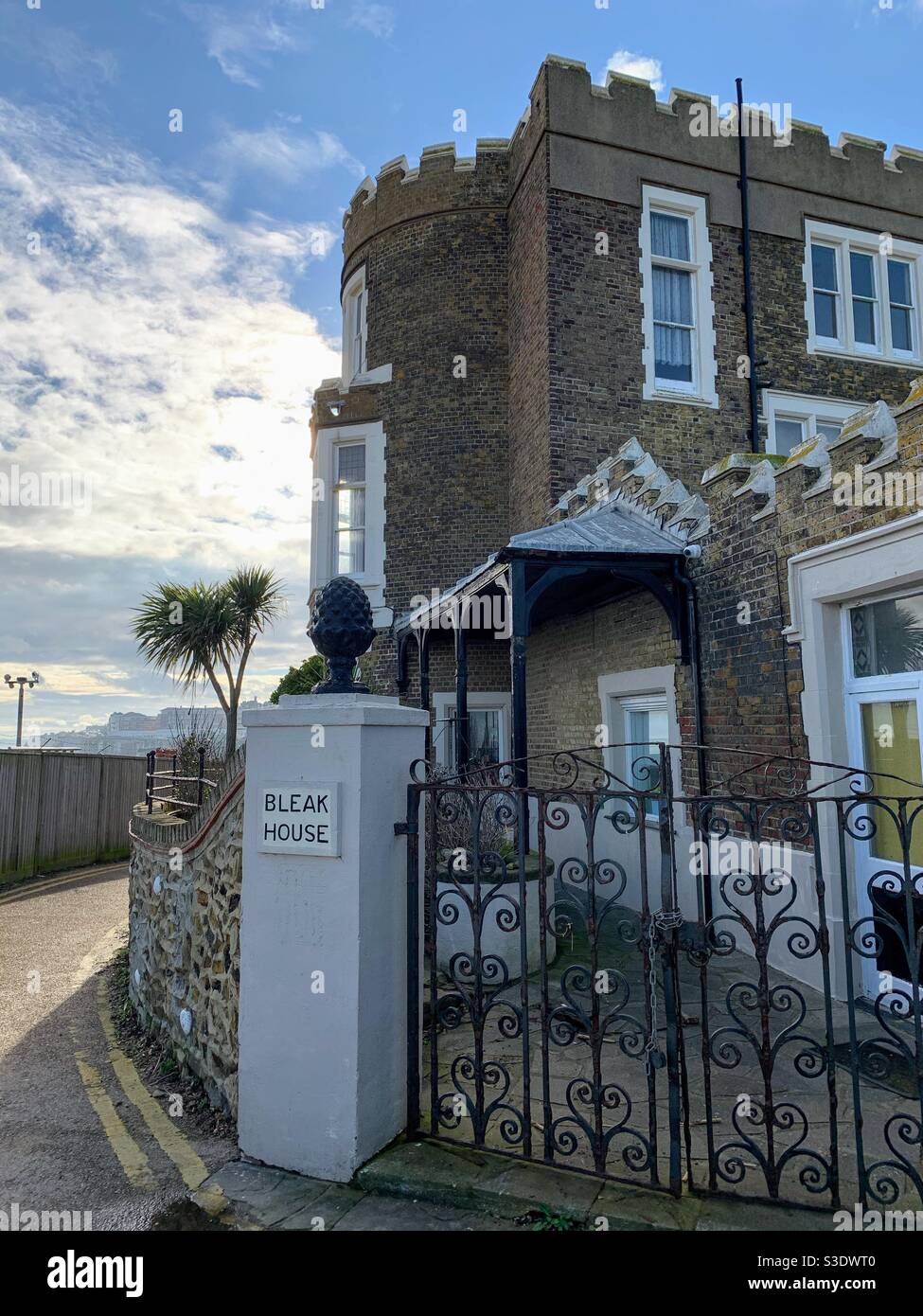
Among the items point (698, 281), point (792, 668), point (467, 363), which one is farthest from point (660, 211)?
point (792, 668)

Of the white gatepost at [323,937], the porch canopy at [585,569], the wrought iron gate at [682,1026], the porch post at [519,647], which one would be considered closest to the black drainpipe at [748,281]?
the porch canopy at [585,569]

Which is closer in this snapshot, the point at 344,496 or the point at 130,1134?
the point at 130,1134

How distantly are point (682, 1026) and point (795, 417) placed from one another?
1053cm

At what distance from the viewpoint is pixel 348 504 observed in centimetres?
1356

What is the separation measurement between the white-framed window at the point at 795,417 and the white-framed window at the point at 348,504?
6.41 metres

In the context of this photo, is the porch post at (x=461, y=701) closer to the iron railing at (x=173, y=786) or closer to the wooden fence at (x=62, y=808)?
the iron railing at (x=173, y=786)

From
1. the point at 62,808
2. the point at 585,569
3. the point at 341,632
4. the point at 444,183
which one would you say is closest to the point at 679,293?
the point at 444,183

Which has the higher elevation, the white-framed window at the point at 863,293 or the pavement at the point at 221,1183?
the white-framed window at the point at 863,293

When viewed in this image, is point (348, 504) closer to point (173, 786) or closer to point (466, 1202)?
point (173, 786)

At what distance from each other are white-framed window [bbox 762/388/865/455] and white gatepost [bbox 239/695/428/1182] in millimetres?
9640

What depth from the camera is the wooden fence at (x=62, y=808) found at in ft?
41.7

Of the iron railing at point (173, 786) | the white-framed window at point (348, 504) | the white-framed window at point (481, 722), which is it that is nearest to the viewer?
the iron railing at point (173, 786)

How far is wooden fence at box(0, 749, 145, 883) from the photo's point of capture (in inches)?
500
